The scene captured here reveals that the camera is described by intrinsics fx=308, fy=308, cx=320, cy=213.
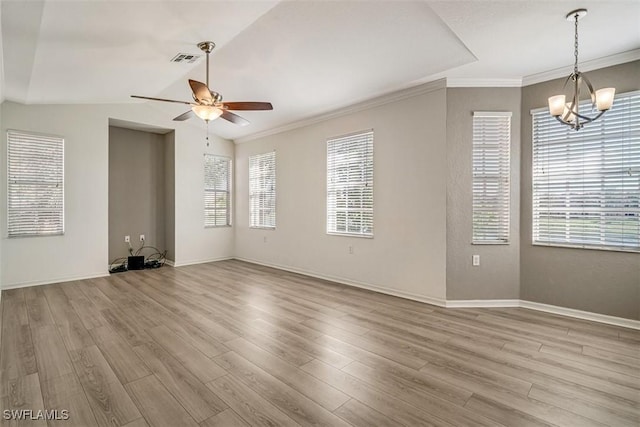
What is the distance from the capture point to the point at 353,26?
3088 mm

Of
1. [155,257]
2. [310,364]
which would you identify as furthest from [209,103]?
[155,257]

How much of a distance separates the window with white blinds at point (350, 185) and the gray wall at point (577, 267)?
2022 mm

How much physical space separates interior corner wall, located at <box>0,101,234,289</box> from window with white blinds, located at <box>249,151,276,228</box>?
1326 mm

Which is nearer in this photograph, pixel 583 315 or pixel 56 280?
pixel 583 315

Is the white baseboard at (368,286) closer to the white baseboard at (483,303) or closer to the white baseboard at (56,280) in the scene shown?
the white baseboard at (483,303)

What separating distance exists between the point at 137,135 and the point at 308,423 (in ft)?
22.3

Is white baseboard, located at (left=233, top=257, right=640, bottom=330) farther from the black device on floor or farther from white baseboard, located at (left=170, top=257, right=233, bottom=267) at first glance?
the black device on floor

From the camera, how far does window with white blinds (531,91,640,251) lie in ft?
10.7

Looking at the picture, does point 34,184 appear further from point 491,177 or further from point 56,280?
point 491,177

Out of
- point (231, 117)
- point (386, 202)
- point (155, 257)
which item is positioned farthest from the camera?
point (155, 257)

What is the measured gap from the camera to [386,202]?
456cm

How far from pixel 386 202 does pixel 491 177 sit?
4.57ft

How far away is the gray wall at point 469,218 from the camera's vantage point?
3.94 m

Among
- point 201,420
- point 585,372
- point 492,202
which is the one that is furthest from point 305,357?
point 492,202
